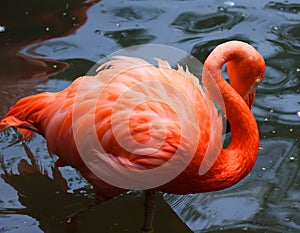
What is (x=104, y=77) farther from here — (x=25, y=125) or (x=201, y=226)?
(x=201, y=226)

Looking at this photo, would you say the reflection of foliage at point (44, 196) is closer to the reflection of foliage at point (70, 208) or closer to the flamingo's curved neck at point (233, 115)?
the reflection of foliage at point (70, 208)

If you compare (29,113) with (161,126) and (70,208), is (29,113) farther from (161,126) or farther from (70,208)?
(161,126)

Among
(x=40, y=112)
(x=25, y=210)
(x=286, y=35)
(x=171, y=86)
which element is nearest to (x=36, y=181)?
(x=25, y=210)

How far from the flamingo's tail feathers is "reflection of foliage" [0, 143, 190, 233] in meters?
0.40

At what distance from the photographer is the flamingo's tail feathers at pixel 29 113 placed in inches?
144

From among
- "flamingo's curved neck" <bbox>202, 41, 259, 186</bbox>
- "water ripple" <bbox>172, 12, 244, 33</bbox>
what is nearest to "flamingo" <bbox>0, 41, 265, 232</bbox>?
"flamingo's curved neck" <bbox>202, 41, 259, 186</bbox>

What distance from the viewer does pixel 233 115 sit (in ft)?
11.0

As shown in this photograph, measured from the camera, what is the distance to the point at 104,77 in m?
3.52

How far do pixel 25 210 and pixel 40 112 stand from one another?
25.8 inches

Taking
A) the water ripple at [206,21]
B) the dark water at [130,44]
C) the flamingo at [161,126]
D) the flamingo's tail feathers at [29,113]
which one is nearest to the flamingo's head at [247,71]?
the flamingo at [161,126]

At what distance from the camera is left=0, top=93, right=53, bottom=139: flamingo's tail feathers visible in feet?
12.0

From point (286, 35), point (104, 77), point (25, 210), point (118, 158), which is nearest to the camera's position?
point (118, 158)

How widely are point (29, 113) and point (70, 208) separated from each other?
66 centimetres

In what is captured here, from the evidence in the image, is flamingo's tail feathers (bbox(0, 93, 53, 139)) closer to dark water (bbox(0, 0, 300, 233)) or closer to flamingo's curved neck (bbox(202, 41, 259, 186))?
dark water (bbox(0, 0, 300, 233))
